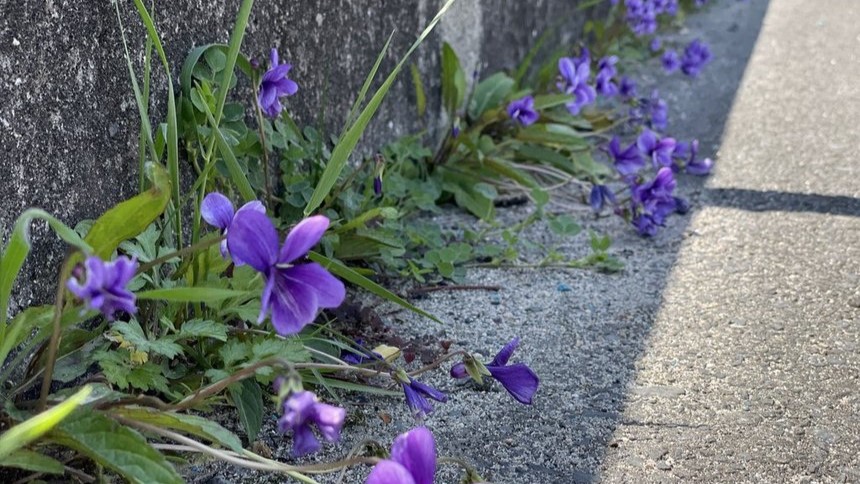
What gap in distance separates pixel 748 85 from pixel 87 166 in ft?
10.3

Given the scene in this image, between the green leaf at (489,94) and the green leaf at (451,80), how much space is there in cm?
8

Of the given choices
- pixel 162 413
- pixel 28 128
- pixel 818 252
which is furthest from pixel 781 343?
pixel 28 128

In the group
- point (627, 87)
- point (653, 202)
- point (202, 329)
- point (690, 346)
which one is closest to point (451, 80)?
point (653, 202)

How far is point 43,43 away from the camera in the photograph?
4.95 feet

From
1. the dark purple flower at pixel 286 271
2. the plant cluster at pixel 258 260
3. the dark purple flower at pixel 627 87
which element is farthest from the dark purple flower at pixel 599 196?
the dark purple flower at pixel 286 271

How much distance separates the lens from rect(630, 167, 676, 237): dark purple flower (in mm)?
2621

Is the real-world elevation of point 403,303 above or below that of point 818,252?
above

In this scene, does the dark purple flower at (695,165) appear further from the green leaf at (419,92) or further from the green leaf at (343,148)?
the green leaf at (343,148)

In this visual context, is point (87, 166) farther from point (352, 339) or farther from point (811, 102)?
point (811, 102)

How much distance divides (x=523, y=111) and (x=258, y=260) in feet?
5.31

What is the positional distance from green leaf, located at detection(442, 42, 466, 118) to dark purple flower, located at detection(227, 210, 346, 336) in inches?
66.0

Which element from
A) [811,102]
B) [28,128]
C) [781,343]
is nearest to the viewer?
[28,128]

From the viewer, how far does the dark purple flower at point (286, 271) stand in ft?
4.14

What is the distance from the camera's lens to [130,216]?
1.37 metres
